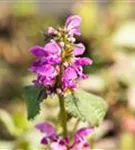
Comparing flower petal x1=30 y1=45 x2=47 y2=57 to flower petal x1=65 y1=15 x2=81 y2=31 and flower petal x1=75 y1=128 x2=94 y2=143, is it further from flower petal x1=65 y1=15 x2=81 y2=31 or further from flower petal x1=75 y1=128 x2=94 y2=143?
flower petal x1=75 y1=128 x2=94 y2=143

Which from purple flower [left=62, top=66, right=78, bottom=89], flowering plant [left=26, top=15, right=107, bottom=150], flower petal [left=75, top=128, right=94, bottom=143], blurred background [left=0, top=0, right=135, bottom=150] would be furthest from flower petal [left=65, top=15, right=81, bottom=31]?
blurred background [left=0, top=0, right=135, bottom=150]

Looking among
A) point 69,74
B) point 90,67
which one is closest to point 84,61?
point 69,74

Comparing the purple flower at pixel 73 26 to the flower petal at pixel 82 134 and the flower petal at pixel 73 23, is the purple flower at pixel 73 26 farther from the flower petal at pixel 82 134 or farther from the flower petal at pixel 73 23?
the flower petal at pixel 82 134

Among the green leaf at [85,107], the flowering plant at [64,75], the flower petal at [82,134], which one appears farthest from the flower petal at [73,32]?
the flower petal at [82,134]

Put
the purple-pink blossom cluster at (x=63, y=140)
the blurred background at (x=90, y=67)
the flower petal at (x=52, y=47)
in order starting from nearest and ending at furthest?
the flower petal at (x=52, y=47) < the purple-pink blossom cluster at (x=63, y=140) < the blurred background at (x=90, y=67)

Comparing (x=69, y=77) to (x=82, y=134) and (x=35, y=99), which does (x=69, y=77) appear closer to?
(x=35, y=99)

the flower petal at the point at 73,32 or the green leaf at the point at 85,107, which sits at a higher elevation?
the flower petal at the point at 73,32

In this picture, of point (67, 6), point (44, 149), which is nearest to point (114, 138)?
point (44, 149)
